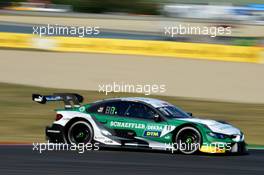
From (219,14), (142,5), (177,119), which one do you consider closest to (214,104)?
(177,119)

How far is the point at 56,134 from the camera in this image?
12.9 metres

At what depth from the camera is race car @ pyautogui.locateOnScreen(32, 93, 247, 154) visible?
12.0 meters

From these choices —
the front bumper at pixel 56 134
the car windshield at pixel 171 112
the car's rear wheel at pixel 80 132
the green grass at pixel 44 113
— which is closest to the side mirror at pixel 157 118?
the car windshield at pixel 171 112

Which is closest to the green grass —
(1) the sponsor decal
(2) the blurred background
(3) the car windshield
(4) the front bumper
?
(2) the blurred background

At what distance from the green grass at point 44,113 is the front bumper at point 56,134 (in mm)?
2846

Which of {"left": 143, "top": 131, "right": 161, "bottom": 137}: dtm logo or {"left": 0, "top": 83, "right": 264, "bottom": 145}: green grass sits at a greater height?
{"left": 143, "top": 131, "right": 161, "bottom": 137}: dtm logo

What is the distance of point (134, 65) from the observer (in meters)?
23.1

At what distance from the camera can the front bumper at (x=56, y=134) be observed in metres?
12.9

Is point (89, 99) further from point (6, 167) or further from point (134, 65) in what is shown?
point (6, 167)

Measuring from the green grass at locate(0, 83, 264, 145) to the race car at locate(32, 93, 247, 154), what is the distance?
3.22 m

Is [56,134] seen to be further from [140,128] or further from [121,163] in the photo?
[121,163]

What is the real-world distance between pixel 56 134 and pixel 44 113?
717 cm

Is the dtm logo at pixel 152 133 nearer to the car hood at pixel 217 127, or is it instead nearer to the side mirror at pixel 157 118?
the side mirror at pixel 157 118

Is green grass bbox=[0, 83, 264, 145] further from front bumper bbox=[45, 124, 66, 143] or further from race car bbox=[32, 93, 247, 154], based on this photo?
race car bbox=[32, 93, 247, 154]
